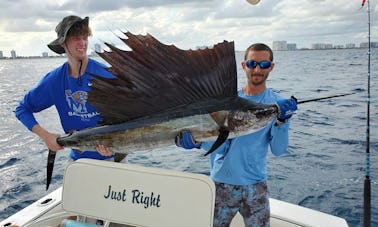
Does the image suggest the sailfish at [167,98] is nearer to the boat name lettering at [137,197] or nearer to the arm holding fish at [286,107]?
the arm holding fish at [286,107]

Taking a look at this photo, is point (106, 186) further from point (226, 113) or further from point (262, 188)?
point (262, 188)

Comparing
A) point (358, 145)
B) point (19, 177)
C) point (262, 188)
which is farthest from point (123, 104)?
point (358, 145)

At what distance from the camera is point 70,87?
214cm

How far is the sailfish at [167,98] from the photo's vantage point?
1474 millimetres

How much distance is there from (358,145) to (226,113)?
18.4 feet

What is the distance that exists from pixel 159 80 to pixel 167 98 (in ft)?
0.28

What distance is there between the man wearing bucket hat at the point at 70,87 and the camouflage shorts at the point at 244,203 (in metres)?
0.73

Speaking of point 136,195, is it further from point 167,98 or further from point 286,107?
point 286,107

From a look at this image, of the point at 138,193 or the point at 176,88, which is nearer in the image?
the point at 138,193

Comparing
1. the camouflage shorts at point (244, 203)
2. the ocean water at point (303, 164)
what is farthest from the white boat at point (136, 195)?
the ocean water at point (303, 164)

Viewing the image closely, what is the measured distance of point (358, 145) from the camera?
6297 millimetres

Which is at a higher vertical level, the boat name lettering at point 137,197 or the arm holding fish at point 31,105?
the arm holding fish at point 31,105

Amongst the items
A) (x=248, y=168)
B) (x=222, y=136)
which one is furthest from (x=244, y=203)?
(x=222, y=136)

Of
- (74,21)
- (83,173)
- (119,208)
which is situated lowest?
(119,208)
